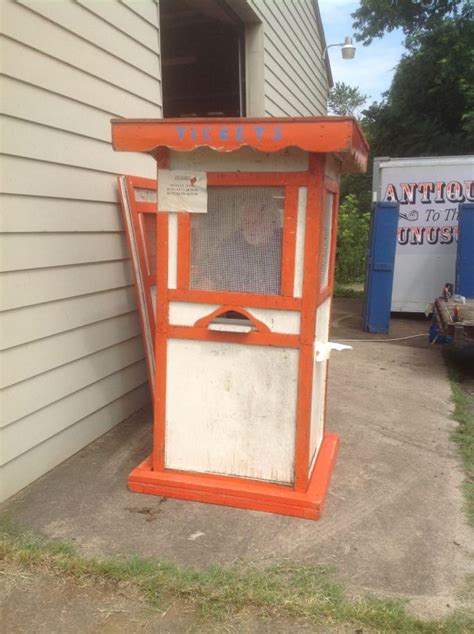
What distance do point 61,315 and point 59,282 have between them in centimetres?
21

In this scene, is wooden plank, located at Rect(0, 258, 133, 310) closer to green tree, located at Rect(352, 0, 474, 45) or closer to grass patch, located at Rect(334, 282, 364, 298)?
grass patch, located at Rect(334, 282, 364, 298)

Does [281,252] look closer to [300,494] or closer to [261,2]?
[300,494]

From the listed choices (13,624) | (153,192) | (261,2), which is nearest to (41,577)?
(13,624)

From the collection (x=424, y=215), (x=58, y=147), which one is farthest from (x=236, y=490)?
(x=424, y=215)

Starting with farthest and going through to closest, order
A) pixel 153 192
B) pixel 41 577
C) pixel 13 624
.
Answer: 1. pixel 153 192
2. pixel 41 577
3. pixel 13 624

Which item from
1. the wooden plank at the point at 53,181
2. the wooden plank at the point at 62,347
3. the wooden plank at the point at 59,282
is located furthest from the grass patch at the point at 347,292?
the wooden plank at the point at 53,181

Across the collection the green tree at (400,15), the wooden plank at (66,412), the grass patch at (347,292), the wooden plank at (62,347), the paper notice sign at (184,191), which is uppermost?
the green tree at (400,15)

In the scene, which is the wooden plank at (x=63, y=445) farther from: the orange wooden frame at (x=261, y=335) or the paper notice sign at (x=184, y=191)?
the paper notice sign at (x=184, y=191)

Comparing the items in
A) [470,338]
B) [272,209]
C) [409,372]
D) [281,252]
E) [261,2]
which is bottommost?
[409,372]

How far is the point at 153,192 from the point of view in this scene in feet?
15.7

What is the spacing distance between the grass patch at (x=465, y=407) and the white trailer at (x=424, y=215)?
2290 millimetres

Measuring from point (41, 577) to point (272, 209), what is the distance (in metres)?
2.12

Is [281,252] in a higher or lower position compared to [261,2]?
lower

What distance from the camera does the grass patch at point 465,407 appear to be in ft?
11.9
